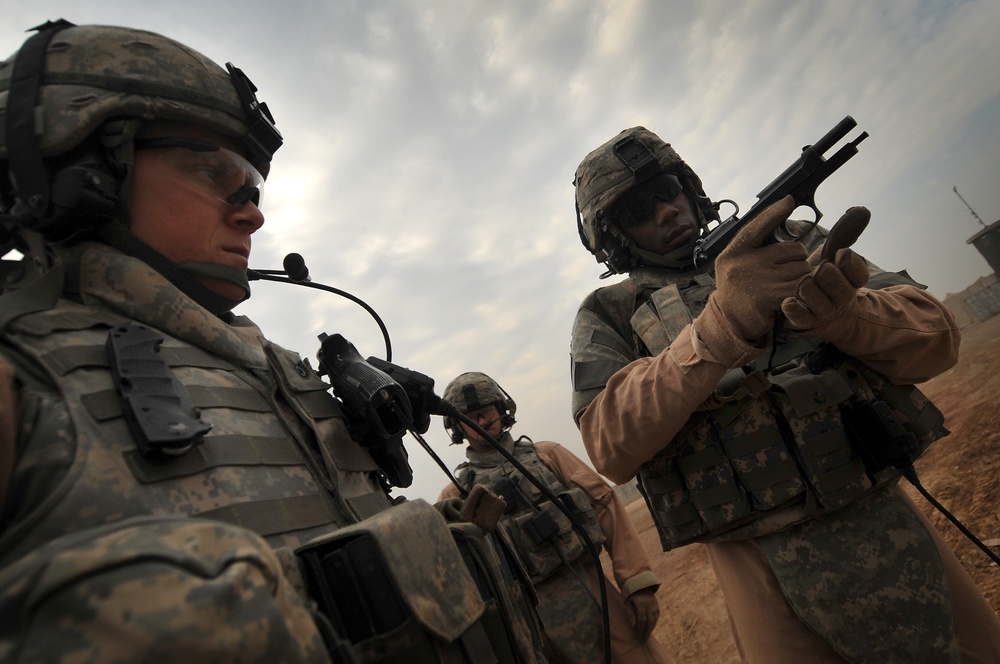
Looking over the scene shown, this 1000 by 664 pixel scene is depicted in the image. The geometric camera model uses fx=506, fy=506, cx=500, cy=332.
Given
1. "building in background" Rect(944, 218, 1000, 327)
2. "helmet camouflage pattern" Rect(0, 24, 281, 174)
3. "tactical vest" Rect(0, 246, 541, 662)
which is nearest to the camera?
"tactical vest" Rect(0, 246, 541, 662)

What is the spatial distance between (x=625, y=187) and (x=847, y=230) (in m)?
1.28

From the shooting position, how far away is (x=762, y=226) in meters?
1.85

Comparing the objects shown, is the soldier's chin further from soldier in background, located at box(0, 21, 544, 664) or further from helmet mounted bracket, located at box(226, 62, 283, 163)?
helmet mounted bracket, located at box(226, 62, 283, 163)

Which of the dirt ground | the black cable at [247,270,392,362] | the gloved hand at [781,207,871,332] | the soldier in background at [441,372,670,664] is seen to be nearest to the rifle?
the gloved hand at [781,207,871,332]

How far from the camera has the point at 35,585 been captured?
508 mm

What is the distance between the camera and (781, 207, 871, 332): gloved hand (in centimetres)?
177

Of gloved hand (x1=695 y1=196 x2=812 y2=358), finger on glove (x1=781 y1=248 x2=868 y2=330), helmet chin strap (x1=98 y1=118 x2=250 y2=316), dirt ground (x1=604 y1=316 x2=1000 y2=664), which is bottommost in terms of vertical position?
dirt ground (x1=604 y1=316 x2=1000 y2=664)

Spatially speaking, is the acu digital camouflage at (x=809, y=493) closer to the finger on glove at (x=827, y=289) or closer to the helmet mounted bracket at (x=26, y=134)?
the finger on glove at (x=827, y=289)

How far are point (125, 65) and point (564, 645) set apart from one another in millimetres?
4068

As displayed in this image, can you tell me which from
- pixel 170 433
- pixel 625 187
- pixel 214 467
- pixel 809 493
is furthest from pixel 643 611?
pixel 170 433

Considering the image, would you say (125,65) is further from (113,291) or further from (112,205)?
(113,291)

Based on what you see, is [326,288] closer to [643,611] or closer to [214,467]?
[214,467]

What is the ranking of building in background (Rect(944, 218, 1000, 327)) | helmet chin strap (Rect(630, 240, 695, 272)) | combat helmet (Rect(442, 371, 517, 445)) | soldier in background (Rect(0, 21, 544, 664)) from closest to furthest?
soldier in background (Rect(0, 21, 544, 664))
helmet chin strap (Rect(630, 240, 695, 272))
combat helmet (Rect(442, 371, 517, 445))
building in background (Rect(944, 218, 1000, 327))

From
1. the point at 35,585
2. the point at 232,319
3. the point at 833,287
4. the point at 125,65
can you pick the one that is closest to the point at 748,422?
the point at 833,287
